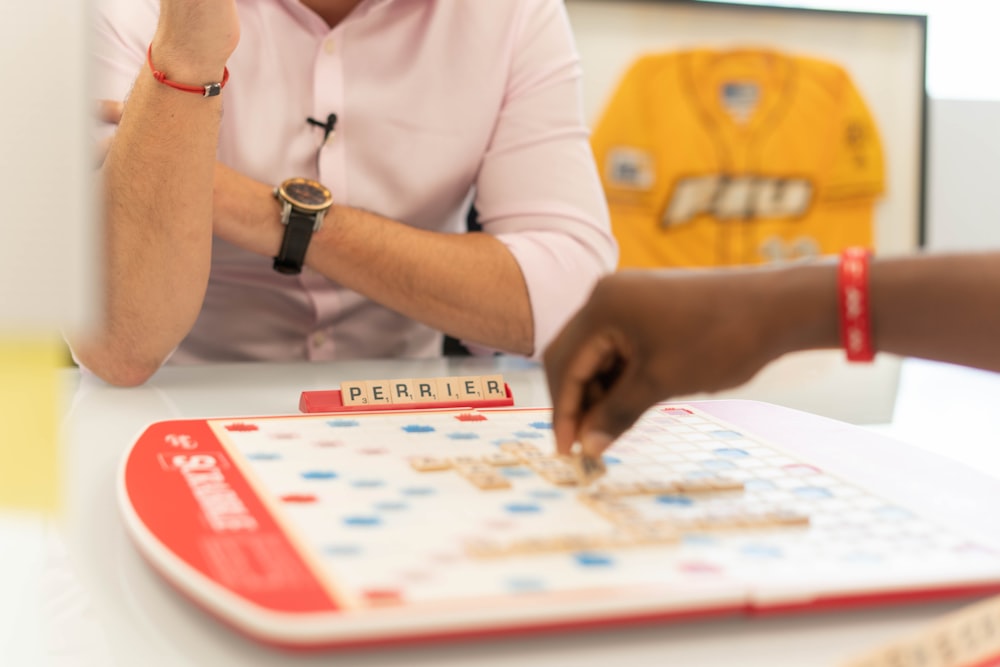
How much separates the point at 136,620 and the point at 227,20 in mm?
698

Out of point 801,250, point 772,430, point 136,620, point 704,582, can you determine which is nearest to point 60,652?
point 136,620

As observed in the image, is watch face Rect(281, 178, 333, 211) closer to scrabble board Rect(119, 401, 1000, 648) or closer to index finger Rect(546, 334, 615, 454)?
scrabble board Rect(119, 401, 1000, 648)

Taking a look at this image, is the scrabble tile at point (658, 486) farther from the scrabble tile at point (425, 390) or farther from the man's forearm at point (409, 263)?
the man's forearm at point (409, 263)

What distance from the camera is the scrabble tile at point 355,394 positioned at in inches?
32.6

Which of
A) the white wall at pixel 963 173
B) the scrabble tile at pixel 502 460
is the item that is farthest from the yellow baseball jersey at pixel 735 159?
the scrabble tile at pixel 502 460

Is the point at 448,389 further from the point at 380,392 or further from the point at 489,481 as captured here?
the point at 489,481

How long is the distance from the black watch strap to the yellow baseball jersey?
112cm

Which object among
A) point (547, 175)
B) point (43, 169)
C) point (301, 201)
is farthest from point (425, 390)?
point (43, 169)

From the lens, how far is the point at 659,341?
0.56 meters

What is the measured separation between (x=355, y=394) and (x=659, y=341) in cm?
35

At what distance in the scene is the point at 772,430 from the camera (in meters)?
0.74

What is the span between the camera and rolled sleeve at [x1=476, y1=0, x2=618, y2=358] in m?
1.25

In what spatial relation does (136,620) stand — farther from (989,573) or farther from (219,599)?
(989,573)

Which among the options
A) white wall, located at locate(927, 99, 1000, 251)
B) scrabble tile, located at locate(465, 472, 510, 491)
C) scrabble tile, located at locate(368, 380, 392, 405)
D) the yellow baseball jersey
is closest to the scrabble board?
scrabble tile, located at locate(465, 472, 510, 491)
